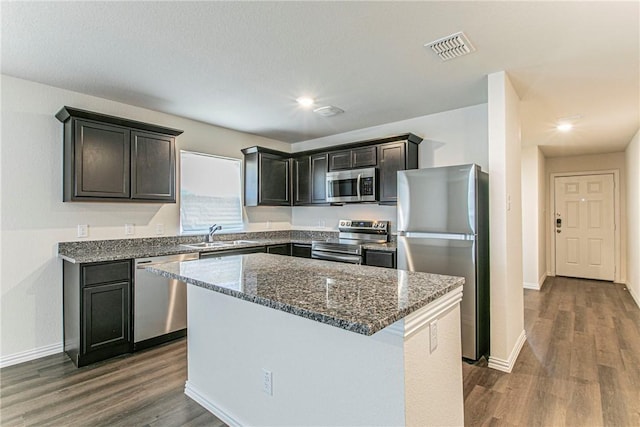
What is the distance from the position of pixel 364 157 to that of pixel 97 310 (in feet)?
10.5

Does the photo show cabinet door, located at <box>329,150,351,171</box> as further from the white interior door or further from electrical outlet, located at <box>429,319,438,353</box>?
the white interior door

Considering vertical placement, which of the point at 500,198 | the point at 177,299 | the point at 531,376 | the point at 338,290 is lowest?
the point at 531,376

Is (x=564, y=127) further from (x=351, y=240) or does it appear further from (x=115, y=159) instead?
(x=115, y=159)

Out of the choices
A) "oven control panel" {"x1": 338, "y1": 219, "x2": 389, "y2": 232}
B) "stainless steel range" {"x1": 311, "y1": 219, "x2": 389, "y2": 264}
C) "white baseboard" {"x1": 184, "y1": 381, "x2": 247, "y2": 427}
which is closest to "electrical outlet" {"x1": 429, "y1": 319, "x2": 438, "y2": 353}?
"white baseboard" {"x1": 184, "y1": 381, "x2": 247, "y2": 427}

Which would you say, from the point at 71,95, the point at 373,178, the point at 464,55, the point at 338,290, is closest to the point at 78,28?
the point at 71,95

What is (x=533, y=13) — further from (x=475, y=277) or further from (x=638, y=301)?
(x=638, y=301)

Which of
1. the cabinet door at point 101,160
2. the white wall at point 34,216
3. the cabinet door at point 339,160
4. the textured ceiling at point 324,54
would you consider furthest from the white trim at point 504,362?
the white wall at point 34,216

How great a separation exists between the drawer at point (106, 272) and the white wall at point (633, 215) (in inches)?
250

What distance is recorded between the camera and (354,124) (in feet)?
14.4

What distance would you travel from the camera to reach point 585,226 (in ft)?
20.7

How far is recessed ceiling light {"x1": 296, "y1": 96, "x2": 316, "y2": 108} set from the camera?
3.35 meters

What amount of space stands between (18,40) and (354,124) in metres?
3.29

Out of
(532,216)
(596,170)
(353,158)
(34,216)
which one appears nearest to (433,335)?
(353,158)

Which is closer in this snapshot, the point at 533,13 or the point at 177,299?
the point at 533,13
